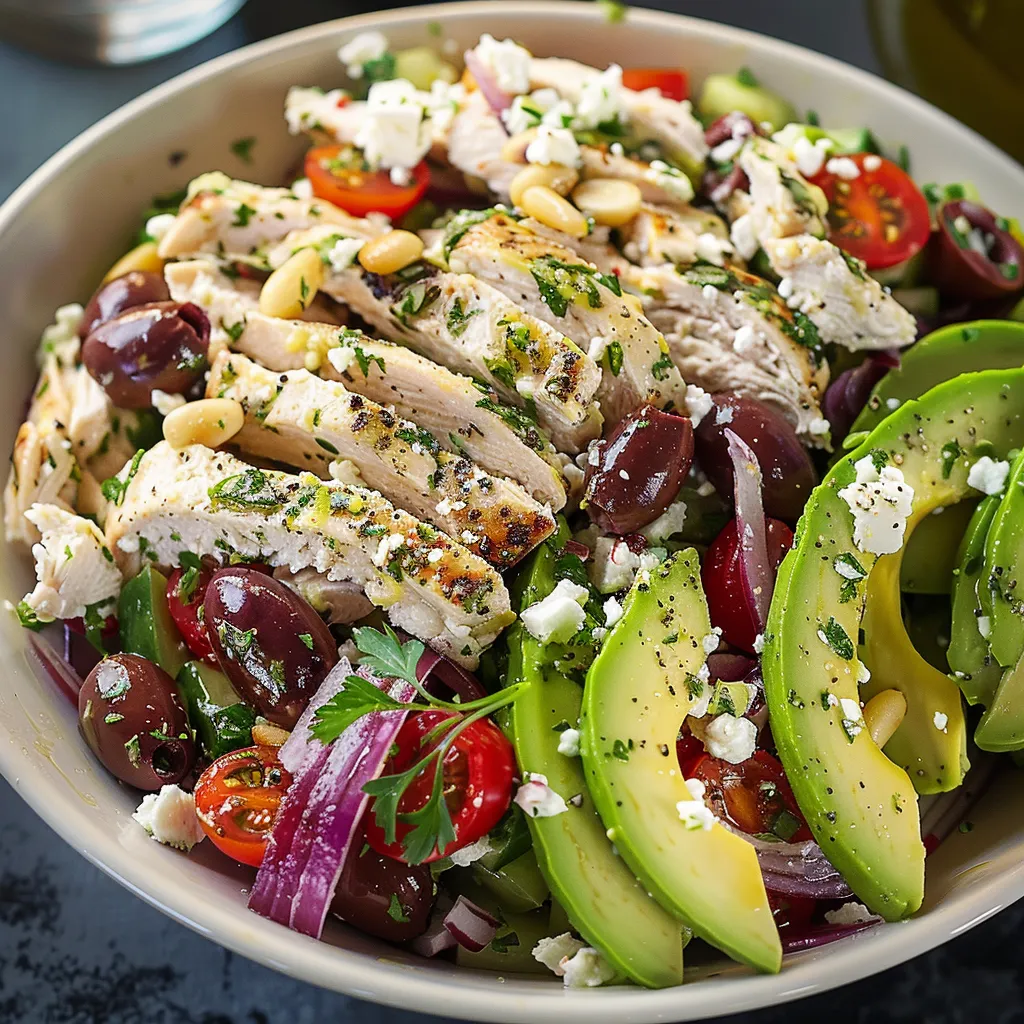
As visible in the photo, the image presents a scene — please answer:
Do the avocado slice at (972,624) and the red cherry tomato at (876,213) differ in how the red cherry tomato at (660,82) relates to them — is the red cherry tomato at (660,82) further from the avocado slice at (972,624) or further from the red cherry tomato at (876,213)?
the avocado slice at (972,624)

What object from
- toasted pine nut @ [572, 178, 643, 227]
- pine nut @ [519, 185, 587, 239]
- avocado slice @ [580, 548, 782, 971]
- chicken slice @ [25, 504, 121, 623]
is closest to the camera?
avocado slice @ [580, 548, 782, 971]

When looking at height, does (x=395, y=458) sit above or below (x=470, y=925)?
above

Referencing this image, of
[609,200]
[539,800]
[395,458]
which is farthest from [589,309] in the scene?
[539,800]

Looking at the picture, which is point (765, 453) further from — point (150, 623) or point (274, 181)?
point (274, 181)

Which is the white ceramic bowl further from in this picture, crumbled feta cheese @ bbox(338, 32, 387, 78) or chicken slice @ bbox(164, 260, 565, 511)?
chicken slice @ bbox(164, 260, 565, 511)

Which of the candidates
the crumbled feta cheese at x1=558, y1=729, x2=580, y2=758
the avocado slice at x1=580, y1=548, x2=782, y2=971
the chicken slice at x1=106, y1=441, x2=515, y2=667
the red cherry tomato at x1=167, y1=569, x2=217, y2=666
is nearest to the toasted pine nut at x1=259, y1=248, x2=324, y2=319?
the chicken slice at x1=106, y1=441, x2=515, y2=667

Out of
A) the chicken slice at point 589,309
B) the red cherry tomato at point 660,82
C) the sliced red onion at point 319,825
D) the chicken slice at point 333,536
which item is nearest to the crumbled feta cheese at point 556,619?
the chicken slice at point 333,536
